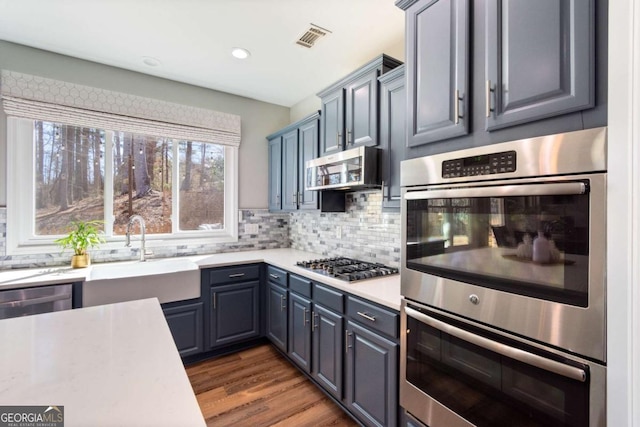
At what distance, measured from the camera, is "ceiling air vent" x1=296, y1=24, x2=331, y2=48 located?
220 centimetres

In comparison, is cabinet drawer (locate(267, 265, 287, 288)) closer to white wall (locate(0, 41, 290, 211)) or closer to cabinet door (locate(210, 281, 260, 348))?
cabinet door (locate(210, 281, 260, 348))

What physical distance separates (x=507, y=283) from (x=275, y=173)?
2890 millimetres

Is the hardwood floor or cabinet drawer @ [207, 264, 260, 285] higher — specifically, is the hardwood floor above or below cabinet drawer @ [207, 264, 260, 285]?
below

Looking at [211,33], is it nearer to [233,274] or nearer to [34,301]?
[233,274]

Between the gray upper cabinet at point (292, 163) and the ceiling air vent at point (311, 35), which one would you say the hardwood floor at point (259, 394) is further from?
the ceiling air vent at point (311, 35)

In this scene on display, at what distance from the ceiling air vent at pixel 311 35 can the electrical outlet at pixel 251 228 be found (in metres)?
2.09

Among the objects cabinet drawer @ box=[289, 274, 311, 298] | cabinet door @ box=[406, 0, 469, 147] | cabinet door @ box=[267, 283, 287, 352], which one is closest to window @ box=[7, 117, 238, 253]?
cabinet door @ box=[267, 283, 287, 352]

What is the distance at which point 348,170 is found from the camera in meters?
2.17

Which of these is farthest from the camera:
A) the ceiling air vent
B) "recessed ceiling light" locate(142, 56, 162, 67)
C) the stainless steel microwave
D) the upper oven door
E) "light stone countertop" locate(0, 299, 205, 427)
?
"recessed ceiling light" locate(142, 56, 162, 67)

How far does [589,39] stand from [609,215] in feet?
1.72

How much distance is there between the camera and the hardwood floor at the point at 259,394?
1.95 meters

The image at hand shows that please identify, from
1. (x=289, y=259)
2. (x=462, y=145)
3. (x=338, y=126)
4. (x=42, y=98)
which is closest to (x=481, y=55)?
(x=462, y=145)

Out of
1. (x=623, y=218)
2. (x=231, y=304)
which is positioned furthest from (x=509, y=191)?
(x=231, y=304)

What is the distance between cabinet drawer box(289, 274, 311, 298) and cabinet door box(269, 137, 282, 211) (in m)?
1.18
